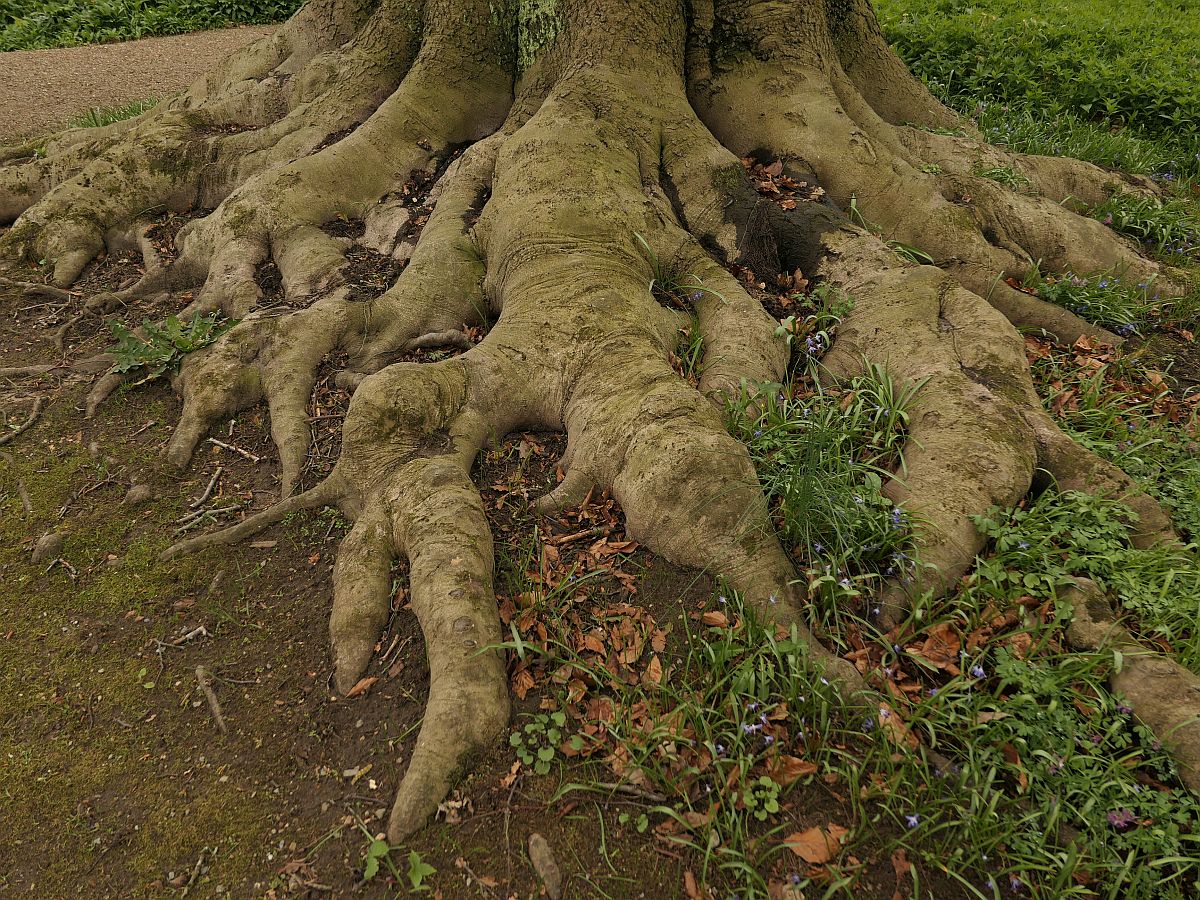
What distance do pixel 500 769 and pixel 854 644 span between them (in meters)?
1.27

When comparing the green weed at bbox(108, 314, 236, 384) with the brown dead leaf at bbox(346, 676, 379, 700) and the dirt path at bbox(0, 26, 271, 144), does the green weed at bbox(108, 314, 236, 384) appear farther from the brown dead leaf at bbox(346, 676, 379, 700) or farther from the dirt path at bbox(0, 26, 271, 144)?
the dirt path at bbox(0, 26, 271, 144)

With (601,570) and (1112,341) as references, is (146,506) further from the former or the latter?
(1112,341)

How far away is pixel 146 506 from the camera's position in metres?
3.25

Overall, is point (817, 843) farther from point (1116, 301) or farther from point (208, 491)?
point (1116, 301)

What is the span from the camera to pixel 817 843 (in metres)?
1.98

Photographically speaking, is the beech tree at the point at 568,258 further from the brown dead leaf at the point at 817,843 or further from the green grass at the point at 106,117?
the green grass at the point at 106,117

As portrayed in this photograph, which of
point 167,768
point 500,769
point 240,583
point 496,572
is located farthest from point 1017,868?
point 240,583

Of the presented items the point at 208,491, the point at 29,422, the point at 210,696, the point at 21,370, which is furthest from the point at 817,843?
the point at 21,370

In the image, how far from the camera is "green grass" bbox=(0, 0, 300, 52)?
Result: 468 inches

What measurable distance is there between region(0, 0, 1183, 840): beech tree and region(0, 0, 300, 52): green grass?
27.6 ft

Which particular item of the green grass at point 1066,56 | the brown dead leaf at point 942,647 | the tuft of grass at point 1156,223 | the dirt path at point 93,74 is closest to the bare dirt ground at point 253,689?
the brown dead leaf at point 942,647

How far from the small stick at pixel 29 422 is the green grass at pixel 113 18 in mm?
11771

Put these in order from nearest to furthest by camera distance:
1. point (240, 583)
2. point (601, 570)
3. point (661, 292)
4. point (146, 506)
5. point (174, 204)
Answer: point (601, 570) → point (240, 583) → point (146, 506) → point (661, 292) → point (174, 204)

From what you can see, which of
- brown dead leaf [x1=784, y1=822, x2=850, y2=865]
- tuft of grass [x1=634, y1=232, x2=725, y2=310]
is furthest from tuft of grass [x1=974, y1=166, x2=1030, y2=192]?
brown dead leaf [x1=784, y1=822, x2=850, y2=865]
